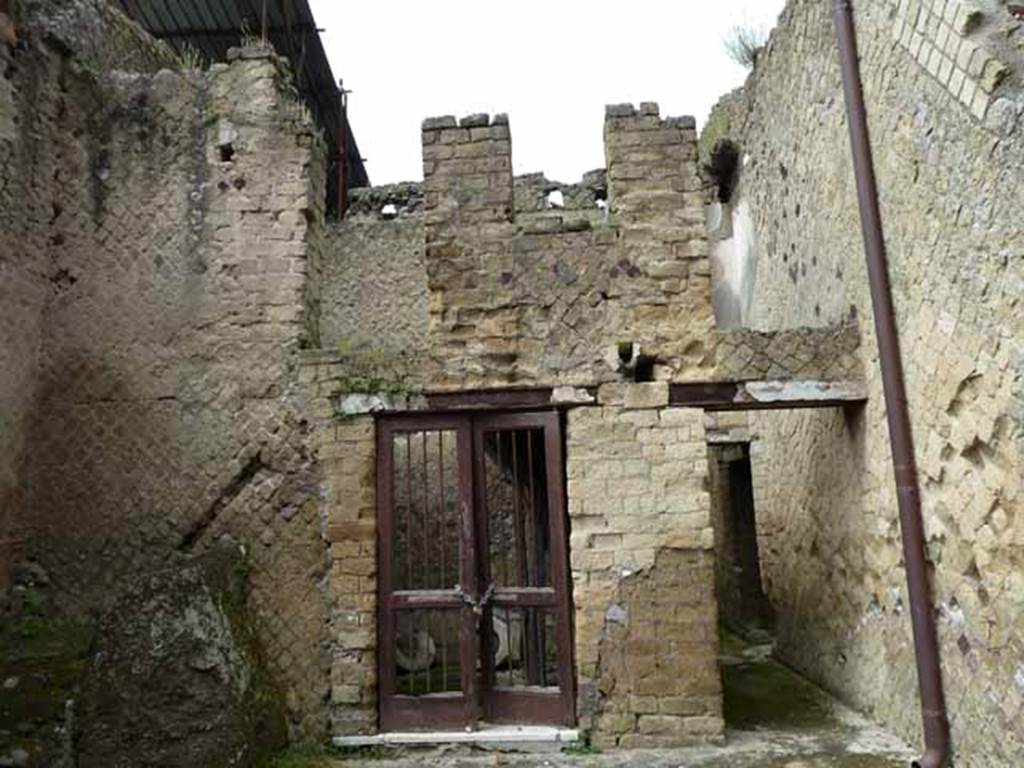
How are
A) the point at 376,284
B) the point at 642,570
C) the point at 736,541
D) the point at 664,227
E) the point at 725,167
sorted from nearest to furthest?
the point at 642,570 < the point at 664,227 < the point at 725,167 < the point at 736,541 < the point at 376,284

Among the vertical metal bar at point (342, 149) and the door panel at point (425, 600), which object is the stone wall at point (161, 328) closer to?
the door panel at point (425, 600)

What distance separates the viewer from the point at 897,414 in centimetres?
449

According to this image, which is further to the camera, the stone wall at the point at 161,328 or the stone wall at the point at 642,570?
the stone wall at the point at 161,328

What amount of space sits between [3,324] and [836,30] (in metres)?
5.68

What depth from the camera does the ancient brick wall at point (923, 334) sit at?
3.44 meters

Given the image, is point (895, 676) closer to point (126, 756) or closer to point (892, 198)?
point (892, 198)

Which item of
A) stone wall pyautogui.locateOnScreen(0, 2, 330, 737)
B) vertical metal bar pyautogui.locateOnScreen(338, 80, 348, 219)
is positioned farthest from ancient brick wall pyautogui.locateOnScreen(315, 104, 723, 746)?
vertical metal bar pyautogui.locateOnScreen(338, 80, 348, 219)

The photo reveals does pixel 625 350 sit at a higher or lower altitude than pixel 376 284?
lower

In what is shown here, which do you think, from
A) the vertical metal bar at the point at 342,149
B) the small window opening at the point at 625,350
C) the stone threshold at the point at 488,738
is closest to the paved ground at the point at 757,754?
the stone threshold at the point at 488,738

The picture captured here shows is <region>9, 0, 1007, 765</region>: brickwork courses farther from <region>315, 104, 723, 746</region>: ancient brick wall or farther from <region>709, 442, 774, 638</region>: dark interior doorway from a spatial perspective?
<region>709, 442, 774, 638</region>: dark interior doorway

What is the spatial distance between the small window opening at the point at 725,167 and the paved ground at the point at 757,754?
568 centimetres

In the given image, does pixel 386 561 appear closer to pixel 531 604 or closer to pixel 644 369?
pixel 531 604

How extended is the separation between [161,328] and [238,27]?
7364 mm

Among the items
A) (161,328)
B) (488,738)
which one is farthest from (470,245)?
(488,738)
